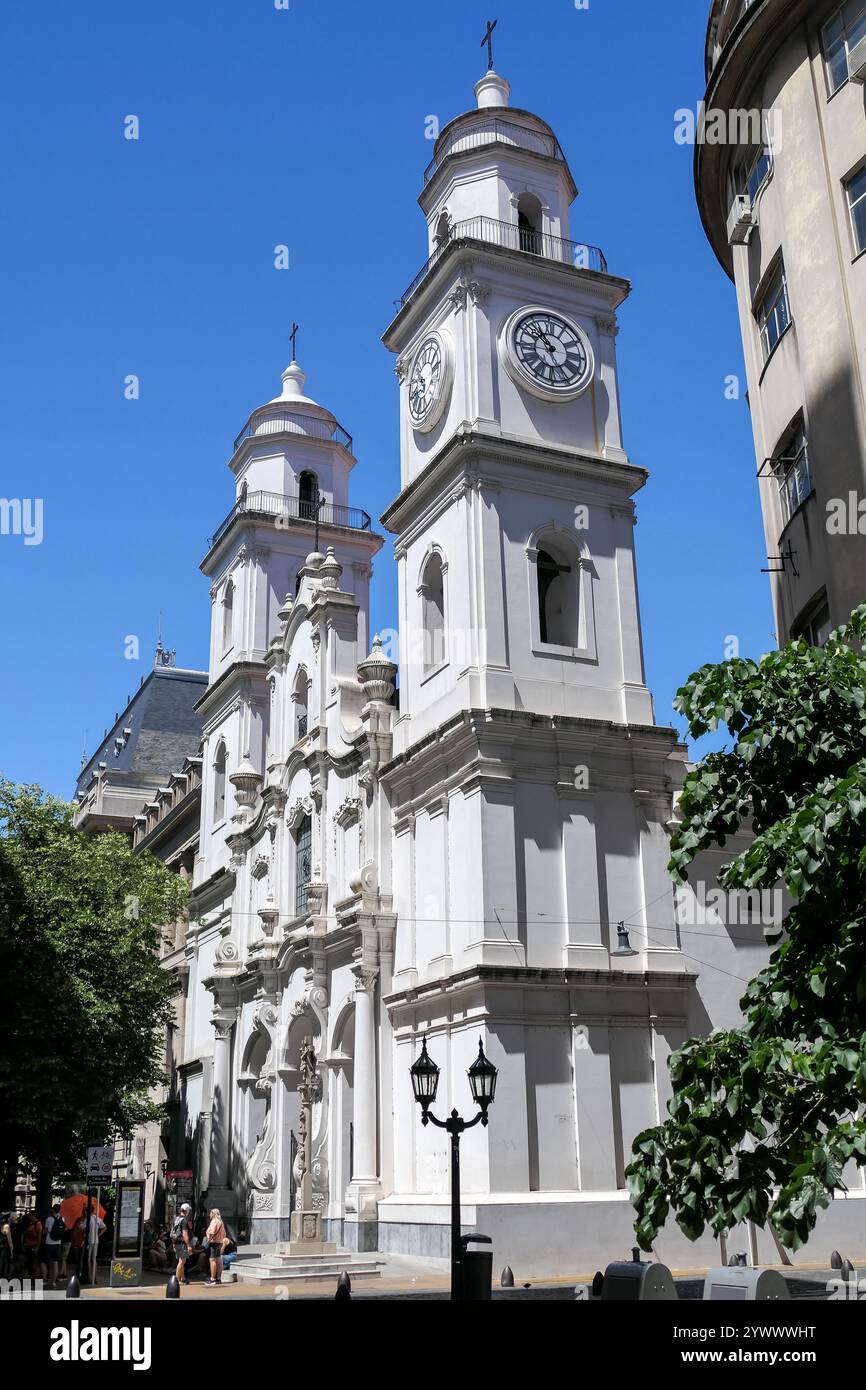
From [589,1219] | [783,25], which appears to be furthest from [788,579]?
[589,1219]

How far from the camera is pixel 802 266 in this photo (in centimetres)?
1997

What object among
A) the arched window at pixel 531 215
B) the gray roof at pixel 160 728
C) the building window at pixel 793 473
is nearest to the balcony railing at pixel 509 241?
the arched window at pixel 531 215

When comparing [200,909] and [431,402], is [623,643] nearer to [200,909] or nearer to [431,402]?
[431,402]

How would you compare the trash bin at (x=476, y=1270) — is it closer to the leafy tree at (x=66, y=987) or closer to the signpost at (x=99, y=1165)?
the signpost at (x=99, y=1165)

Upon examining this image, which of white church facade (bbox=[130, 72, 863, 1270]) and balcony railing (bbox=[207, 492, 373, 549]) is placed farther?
balcony railing (bbox=[207, 492, 373, 549])

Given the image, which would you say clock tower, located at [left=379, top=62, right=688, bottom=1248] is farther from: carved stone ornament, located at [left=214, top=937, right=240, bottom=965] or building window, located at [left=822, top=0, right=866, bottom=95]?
building window, located at [left=822, top=0, right=866, bottom=95]

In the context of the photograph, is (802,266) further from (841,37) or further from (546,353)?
(546,353)

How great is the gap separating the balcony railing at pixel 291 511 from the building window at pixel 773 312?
2815 centimetres

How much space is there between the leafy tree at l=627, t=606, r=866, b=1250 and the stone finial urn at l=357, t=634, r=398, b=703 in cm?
2389

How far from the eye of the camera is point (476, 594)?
101 feet

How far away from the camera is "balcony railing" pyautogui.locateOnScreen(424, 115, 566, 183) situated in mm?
35656

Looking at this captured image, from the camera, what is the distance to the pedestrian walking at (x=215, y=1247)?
25625mm

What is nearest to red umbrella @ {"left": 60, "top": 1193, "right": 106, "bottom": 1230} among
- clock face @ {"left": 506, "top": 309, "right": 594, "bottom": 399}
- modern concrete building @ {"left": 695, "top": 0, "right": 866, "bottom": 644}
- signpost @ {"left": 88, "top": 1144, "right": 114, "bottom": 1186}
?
Result: signpost @ {"left": 88, "top": 1144, "right": 114, "bottom": 1186}
